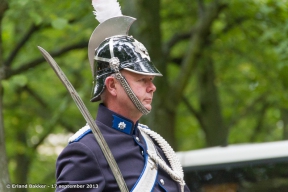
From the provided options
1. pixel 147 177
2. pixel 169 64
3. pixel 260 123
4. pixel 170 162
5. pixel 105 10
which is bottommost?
pixel 260 123

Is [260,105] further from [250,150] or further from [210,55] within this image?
[250,150]

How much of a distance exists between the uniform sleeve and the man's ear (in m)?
0.36

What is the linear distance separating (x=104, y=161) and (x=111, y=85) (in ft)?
1.39

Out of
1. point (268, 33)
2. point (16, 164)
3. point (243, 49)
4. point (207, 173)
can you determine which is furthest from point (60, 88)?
point (207, 173)

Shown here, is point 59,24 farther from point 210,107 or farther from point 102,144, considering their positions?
point 210,107

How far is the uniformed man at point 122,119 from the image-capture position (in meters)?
3.20

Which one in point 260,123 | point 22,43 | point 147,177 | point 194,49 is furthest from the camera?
point 260,123

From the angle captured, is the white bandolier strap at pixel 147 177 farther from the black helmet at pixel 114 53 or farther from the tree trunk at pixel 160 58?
the tree trunk at pixel 160 58

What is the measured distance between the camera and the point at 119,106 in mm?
3436

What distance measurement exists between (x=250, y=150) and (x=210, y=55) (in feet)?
14.0

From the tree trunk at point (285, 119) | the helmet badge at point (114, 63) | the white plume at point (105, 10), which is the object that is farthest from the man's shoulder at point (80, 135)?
the tree trunk at point (285, 119)

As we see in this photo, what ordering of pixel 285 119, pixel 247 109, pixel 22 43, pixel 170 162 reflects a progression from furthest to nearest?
pixel 247 109
pixel 285 119
pixel 22 43
pixel 170 162

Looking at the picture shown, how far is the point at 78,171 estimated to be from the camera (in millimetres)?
3102

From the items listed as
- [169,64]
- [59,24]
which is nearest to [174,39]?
[169,64]
